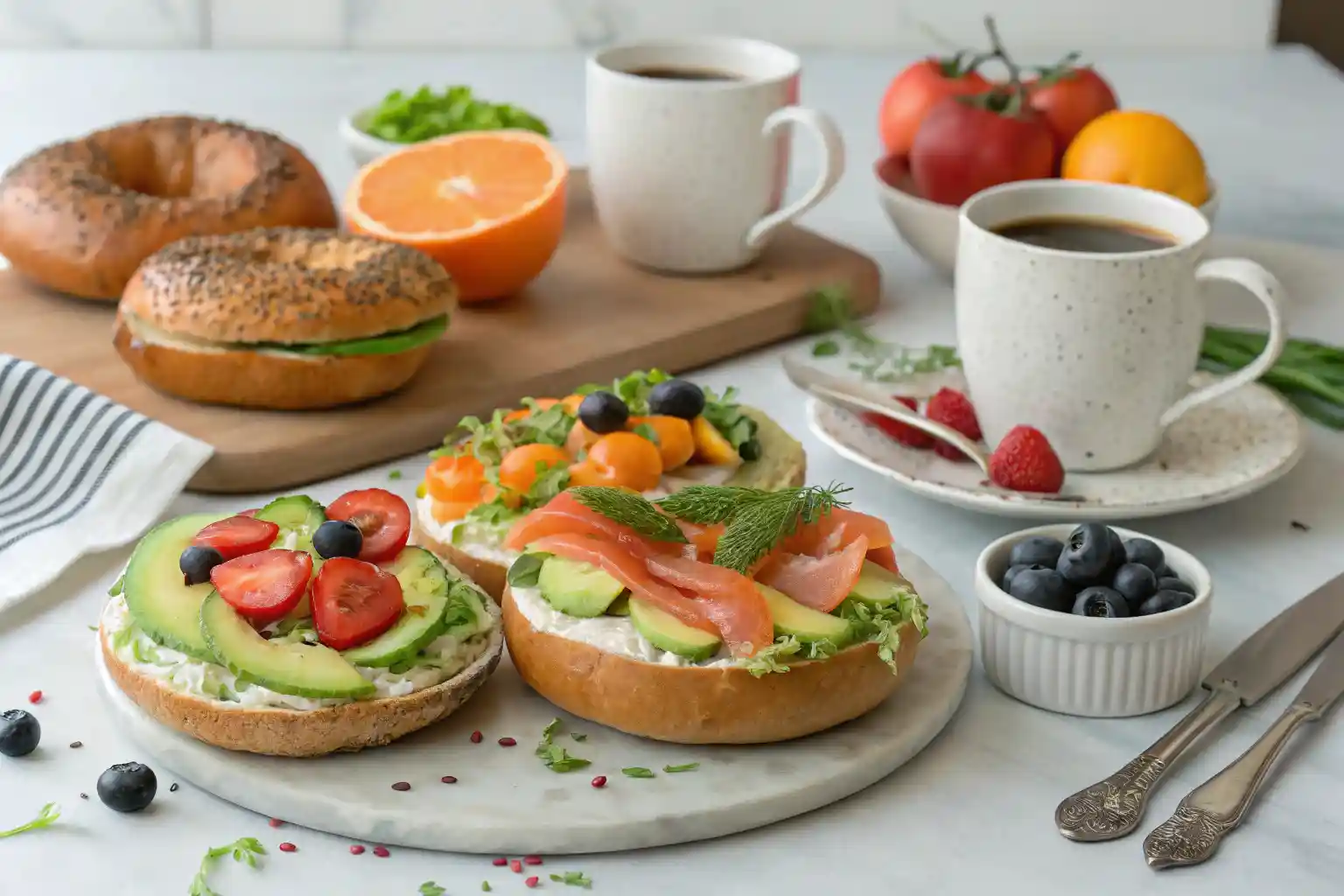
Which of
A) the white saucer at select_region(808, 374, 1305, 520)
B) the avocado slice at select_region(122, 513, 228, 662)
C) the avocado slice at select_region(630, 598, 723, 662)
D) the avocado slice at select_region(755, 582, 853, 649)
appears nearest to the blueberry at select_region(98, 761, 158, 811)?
the avocado slice at select_region(122, 513, 228, 662)

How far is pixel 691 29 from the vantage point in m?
4.79

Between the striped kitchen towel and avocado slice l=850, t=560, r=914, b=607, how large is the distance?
3.06ft

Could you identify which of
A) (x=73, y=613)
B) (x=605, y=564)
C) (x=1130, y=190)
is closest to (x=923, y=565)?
(x=605, y=564)

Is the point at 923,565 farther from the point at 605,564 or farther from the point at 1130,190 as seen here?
the point at 1130,190

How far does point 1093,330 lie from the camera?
2.08 metres

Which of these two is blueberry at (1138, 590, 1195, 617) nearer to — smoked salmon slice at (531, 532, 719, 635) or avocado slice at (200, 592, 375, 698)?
smoked salmon slice at (531, 532, 719, 635)

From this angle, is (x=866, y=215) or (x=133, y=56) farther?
(x=133, y=56)

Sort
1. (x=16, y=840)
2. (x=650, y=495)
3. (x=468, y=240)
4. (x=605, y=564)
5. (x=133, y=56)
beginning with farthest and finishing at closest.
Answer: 1. (x=133, y=56)
2. (x=468, y=240)
3. (x=650, y=495)
4. (x=605, y=564)
5. (x=16, y=840)

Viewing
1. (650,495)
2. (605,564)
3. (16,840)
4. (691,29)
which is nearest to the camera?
(16,840)

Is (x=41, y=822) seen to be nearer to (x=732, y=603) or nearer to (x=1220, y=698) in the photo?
(x=732, y=603)

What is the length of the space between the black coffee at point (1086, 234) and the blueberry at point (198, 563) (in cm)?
114

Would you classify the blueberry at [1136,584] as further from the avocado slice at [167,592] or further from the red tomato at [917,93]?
the red tomato at [917,93]

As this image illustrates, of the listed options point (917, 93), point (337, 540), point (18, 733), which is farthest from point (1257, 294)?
point (18, 733)

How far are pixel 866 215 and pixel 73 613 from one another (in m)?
1.92
